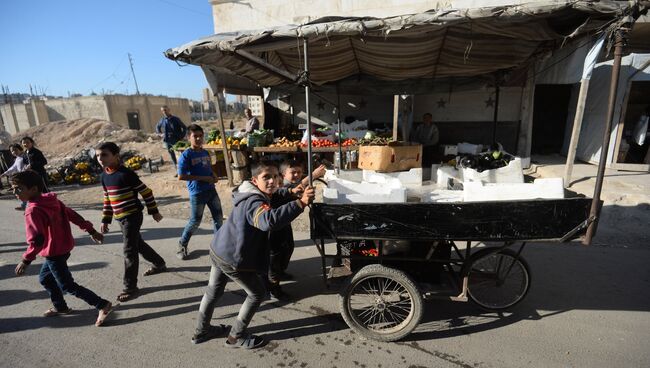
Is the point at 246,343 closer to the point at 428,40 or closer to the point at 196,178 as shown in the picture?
the point at 196,178

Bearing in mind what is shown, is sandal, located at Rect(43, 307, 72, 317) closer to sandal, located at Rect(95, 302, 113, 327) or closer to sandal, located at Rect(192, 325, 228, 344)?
sandal, located at Rect(95, 302, 113, 327)

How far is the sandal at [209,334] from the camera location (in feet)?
8.79

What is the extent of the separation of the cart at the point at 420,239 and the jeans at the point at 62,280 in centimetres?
221

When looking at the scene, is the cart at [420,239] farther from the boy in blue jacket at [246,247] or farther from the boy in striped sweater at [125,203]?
the boy in striped sweater at [125,203]

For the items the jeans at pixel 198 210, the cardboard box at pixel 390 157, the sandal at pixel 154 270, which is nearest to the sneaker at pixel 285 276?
the jeans at pixel 198 210

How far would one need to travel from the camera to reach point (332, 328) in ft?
9.49

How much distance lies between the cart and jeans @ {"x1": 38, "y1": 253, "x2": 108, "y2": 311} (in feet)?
7.25

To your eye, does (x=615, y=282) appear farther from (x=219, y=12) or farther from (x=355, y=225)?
(x=219, y=12)

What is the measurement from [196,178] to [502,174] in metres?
4.59

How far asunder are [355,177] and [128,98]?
3570 cm

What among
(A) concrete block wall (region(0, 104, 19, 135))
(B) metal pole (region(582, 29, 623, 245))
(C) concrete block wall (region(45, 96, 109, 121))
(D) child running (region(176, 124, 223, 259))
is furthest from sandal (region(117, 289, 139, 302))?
(A) concrete block wall (region(0, 104, 19, 135))

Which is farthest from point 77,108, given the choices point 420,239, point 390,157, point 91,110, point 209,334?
point 420,239

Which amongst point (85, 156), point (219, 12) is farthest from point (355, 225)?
point (85, 156)

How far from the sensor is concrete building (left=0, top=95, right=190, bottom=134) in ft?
104
